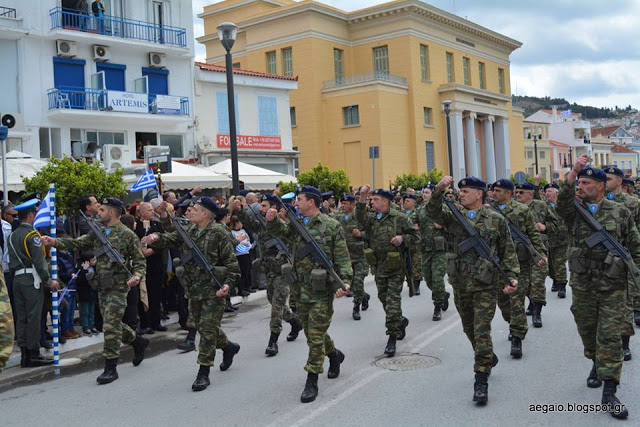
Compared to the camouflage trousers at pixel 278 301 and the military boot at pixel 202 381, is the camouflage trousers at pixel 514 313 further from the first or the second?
the military boot at pixel 202 381

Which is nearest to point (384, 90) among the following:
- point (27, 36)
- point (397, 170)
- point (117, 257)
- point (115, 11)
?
point (397, 170)

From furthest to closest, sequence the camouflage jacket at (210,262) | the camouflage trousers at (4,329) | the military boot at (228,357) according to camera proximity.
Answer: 1. the military boot at (228,357)
2. the camouflage jacket at (210,262)
3. the camouflage trousers at (4,329)

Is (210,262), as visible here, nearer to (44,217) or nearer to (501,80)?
(44,217)

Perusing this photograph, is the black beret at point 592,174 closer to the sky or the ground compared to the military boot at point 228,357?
closer to the sky

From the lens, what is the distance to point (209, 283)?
7.17m

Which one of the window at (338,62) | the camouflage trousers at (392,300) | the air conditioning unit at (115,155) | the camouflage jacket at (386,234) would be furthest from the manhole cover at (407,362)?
the window at (338,62)

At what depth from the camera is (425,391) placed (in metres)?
6.24

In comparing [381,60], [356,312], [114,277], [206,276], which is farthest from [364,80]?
[206,276]

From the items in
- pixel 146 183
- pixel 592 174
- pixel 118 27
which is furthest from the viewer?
pixel 118 27

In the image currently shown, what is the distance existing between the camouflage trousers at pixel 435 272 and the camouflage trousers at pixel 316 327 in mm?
3879

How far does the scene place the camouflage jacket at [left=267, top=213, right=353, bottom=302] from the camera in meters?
6.68

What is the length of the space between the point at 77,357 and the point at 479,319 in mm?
5669

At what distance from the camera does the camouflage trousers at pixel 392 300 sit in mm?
7949

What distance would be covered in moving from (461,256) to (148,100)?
868 inches
